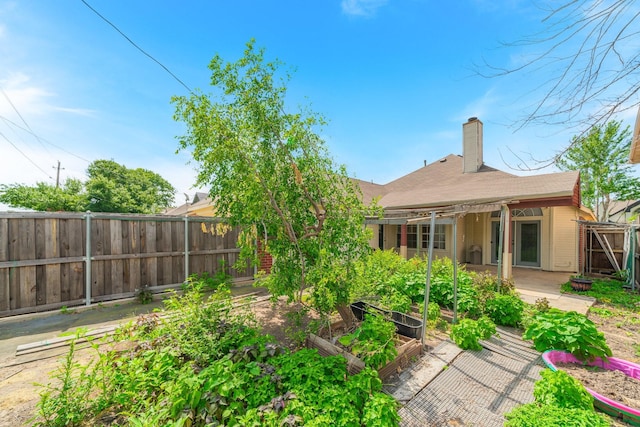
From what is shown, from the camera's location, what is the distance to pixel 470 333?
3.36 m

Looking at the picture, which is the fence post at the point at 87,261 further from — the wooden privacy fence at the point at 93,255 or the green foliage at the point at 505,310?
the green foliage at the point at 505,310

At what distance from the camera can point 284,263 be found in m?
3.23

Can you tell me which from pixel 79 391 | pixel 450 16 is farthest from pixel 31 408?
pixel 450 16

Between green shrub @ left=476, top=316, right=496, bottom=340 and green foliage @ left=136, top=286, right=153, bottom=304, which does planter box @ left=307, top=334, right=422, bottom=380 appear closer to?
green shrub @ left=476, top=316, right=496, bottom=340

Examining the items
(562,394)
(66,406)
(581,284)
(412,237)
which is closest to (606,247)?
(581,284)

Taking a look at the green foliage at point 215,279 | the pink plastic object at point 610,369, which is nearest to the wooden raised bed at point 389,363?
the pink plastic object at point 610,369

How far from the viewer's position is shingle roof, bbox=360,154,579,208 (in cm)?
671

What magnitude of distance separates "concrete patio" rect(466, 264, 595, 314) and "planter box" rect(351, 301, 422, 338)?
374cm

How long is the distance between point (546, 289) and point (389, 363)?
6649 mm

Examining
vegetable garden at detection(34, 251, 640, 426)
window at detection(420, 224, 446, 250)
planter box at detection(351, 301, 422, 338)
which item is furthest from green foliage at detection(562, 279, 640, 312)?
planter box at detection(351, 301, 422, 338)

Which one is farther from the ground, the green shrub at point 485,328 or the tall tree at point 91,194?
the tall tree at point 91,194

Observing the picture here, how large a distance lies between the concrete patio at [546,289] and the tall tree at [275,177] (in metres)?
5.21

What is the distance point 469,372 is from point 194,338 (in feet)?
10.6

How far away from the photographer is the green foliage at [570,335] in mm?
2844
